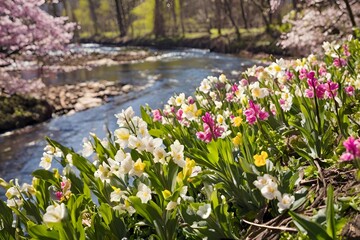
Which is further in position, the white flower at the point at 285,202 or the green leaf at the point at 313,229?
the white flower at the point at 285,202

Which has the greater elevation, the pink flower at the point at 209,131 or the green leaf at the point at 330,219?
the pink flower at the point at 209,131

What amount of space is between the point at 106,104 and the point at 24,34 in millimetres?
3883

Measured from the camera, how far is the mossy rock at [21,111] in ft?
42.9

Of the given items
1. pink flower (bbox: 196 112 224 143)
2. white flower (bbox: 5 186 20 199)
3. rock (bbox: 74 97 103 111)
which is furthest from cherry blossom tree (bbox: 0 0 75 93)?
pink flower (bbox: 196 112 224 143)

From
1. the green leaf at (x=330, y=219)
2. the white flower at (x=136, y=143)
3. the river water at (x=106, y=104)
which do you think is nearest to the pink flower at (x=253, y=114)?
the white flower at (x=136, y=143)

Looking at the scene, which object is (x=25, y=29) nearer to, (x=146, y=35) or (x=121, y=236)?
(x=121, y=236)

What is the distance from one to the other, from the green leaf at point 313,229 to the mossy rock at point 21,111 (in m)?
12.5

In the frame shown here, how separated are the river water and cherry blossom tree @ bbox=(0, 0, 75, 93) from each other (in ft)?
8.64

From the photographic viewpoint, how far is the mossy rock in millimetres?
13078

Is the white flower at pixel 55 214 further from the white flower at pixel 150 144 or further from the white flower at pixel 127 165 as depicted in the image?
the white flower at pixel 150 144

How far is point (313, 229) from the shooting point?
1.67 m

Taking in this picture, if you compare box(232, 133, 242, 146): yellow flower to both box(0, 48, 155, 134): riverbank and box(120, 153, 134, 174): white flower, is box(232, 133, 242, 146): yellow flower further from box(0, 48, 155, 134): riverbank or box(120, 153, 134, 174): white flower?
box(0, 48, 155, 134): riverbank

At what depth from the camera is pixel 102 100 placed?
16.3 m

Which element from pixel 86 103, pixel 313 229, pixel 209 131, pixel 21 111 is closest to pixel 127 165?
pixel 209 131
